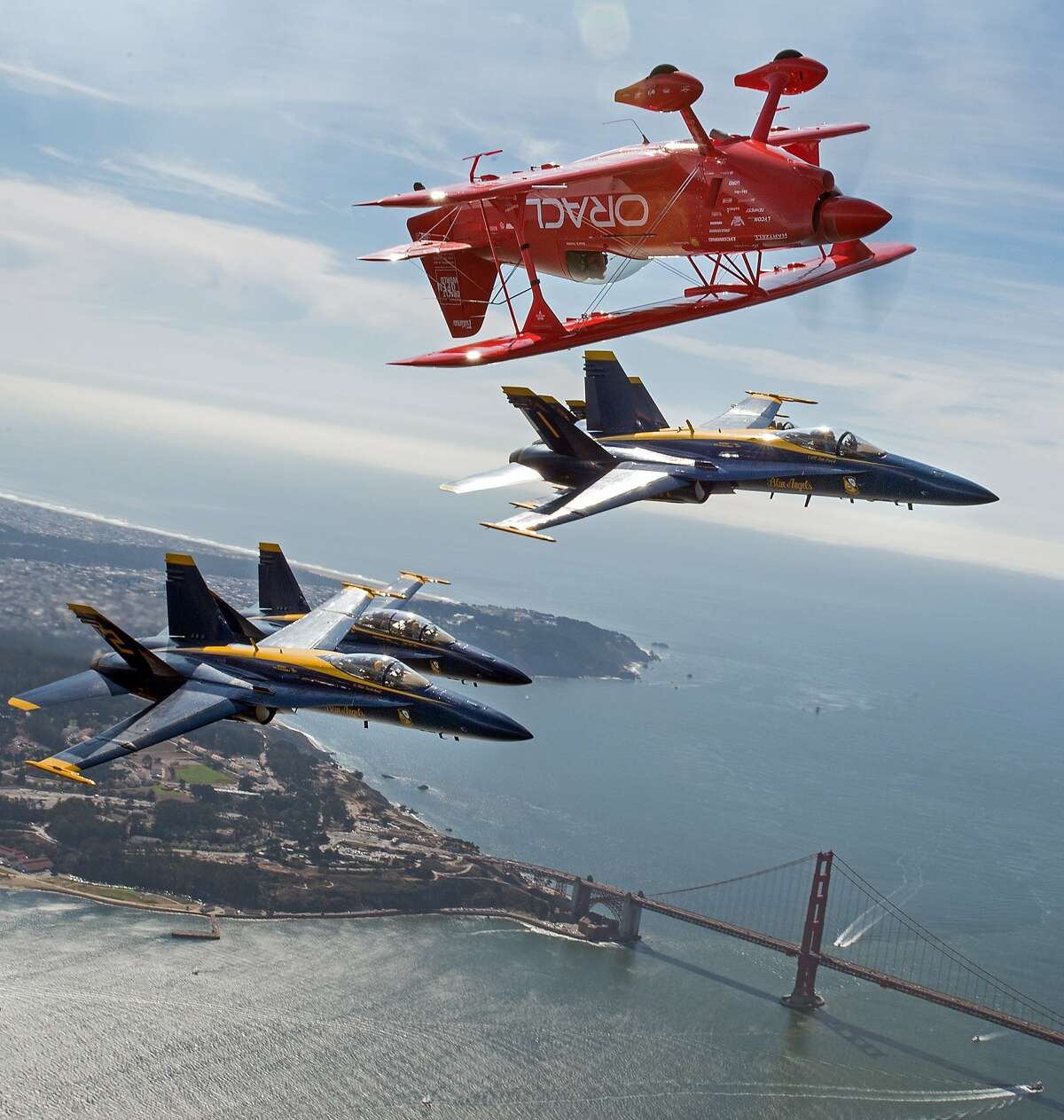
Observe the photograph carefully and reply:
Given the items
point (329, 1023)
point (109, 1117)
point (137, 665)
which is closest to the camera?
point (137, 665)

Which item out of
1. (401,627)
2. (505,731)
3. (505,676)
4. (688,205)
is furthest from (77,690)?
(688,205)

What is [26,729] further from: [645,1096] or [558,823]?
[645,1096]

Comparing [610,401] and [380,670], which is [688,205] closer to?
[610,401]

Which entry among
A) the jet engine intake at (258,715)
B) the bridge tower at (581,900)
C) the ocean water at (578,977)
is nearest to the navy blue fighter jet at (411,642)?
the jet engine intake at (258,715)

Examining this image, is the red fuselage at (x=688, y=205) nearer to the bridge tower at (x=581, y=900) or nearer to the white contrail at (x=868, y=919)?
the bridge tower at (x=581, y=900)

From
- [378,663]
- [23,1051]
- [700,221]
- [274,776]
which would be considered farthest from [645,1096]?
[700,221]

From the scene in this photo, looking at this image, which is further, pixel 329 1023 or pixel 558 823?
pixel 558 823

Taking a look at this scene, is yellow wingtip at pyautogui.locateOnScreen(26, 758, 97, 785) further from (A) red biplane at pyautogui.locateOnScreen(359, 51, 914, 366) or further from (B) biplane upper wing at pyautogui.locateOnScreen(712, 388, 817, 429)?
(B) biplane upper wing at pyautogui.locateOnScreen(712, 388, 817, 429)
